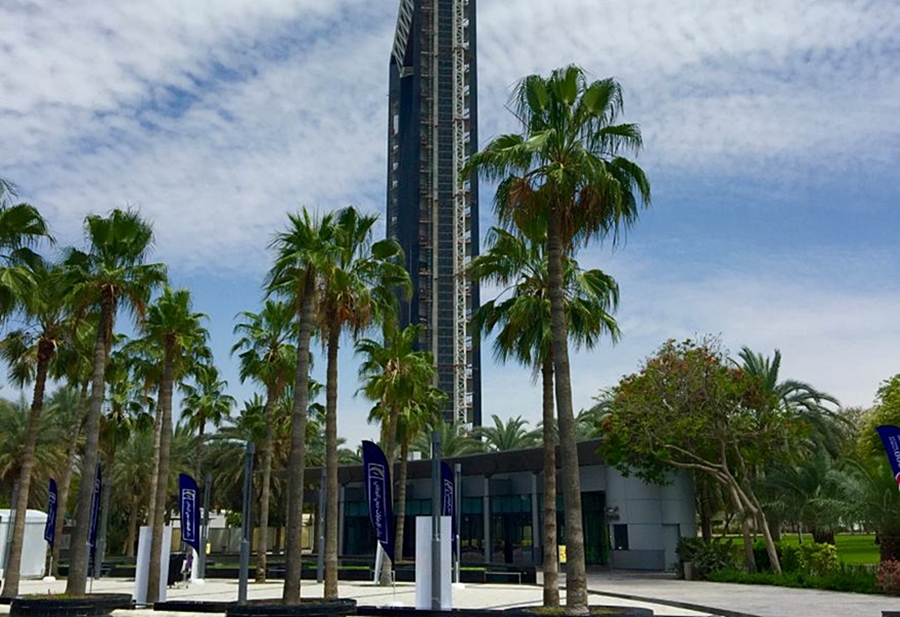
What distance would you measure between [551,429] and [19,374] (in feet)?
79.4

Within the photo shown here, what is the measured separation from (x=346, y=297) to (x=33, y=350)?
15737mm

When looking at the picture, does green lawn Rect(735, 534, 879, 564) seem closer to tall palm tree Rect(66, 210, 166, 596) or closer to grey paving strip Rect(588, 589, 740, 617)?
grey paving strip Rect(588, 589, 740, 617)

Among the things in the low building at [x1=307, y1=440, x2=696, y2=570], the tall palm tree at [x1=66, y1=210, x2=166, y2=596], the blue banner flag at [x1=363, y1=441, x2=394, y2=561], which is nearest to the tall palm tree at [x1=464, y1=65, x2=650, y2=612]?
the blue banner flag at [x1=363, y1=441, x2=394, y2=561]

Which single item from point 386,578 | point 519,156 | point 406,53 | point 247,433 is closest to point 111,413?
point 247,433

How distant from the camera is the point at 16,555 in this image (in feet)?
88.4

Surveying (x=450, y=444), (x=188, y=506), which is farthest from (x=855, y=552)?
(x=188, y=506)

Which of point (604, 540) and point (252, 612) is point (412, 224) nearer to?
point (604, 540)

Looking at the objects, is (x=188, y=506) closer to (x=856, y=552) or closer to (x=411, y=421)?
(x=411, y=421)

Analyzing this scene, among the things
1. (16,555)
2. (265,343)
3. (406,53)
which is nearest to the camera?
(16,555)

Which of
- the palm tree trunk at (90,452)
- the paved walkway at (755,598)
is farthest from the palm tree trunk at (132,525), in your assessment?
the palm tree trunk at (90,452)

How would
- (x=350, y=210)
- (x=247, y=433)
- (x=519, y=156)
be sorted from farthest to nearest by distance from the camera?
(x=247, y=433), (x=350, y=210), (x=519, y=156)

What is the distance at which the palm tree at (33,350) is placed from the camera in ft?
85.7

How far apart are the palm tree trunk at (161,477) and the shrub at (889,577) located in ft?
73.4

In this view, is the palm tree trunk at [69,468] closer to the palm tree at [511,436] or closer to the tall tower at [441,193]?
the palm tree at [511,436]
